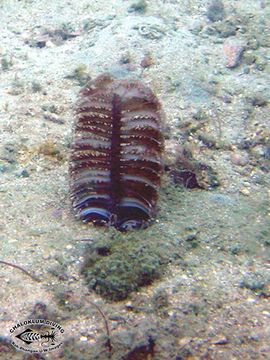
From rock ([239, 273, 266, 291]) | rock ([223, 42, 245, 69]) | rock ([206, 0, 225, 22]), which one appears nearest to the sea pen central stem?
rock ([239, 273, 266, 291])

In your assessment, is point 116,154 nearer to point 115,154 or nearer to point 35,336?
point 115,154

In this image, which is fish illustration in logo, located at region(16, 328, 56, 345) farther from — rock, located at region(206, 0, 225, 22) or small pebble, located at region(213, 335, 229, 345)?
rock, located at region(206, 0, 225, 22)

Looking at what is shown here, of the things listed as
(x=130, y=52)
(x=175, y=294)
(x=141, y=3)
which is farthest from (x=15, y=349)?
(x=141, y=3)

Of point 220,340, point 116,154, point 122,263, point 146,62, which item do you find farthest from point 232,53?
point 220,340

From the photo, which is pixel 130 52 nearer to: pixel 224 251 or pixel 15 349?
pixel 224 251

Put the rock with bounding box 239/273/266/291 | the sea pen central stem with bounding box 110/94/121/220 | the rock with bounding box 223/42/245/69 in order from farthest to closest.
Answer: the rock with bounding box 223/42/245/69 → the sea pen central stem with bounding box 110/94/121/220 → the rock with bounding box 239/273/266/291

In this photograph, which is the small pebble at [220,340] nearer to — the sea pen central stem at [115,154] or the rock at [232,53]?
the sea pen central stem at [115,154]
